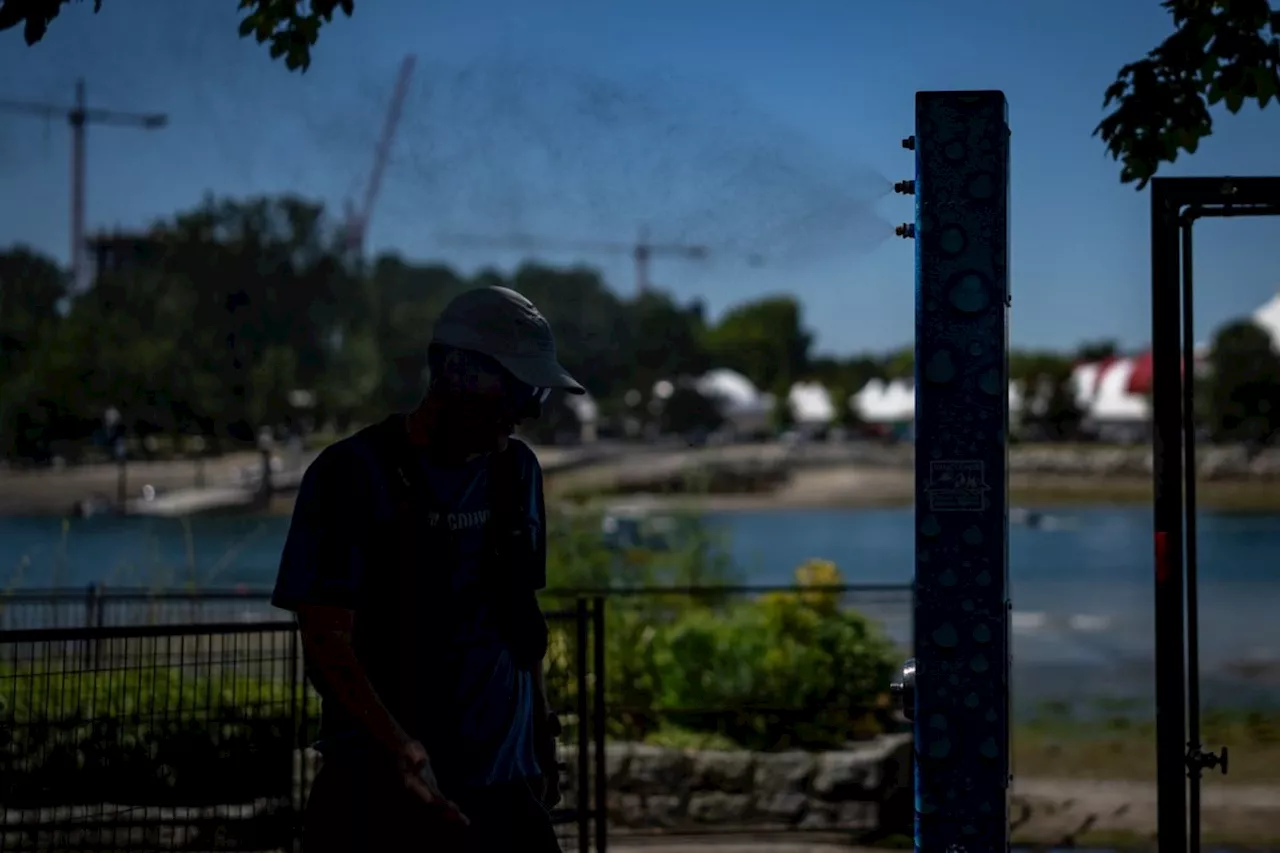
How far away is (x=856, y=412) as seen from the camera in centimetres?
10988

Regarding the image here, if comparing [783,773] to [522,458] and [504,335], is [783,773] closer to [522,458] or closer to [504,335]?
[522,458]

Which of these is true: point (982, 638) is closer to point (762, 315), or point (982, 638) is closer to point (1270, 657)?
point (1270, 657)

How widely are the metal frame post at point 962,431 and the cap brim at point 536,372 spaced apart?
101cm

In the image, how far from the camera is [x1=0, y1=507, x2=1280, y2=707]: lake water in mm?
13258

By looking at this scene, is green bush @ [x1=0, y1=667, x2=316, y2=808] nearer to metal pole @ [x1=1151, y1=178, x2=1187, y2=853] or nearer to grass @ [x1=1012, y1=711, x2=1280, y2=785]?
metal pole @ [x1=1151, y1=178, x2=1187, y2=853]

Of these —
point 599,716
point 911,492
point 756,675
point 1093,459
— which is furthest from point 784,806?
point 1093,459

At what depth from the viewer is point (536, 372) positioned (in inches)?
145

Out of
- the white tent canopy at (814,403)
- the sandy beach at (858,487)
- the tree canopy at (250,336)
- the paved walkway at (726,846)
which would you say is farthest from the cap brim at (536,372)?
the white tent canopy at (814,403)

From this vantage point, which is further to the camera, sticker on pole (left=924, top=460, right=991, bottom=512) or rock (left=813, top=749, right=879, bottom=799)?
rock (left=813, top=749, right=879, bottom=799)

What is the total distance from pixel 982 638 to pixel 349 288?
26.1m

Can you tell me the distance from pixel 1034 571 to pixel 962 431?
45273 mm

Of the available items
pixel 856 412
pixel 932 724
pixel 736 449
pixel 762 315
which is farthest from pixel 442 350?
pixel 856 412

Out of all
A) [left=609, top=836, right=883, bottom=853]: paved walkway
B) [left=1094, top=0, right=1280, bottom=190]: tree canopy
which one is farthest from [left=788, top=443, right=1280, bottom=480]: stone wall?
[left=1094, top=0, right=1280, bottom=190]: tree canopy

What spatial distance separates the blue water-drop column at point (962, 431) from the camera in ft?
13.8
